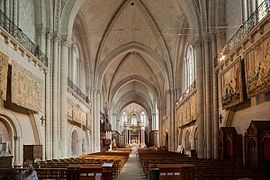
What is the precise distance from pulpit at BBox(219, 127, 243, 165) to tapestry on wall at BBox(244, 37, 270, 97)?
2503 mm

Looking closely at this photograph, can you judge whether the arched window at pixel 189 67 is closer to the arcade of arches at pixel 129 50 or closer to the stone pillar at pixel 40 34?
the arcade of arches at pixel 129 50

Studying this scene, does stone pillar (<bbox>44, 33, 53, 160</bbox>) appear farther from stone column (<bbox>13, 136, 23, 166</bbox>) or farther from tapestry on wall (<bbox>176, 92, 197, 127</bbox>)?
tapestry on wall (<bbox>176, 92, 197, 127</bbox>)

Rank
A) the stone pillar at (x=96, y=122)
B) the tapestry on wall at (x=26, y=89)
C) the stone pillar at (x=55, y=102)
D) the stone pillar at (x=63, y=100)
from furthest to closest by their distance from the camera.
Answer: the stone pillar at (x=96, y=122), the stone pillar at (x=63, y=100), the stone pillar at (x=55, y=102), the tapestry on wall at (x=26, y=89)

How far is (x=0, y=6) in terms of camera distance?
54.7ft

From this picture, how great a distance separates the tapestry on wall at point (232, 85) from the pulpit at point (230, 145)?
122 cm

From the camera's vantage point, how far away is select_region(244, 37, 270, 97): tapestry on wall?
12359 mm

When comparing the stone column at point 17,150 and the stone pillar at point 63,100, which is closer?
the stone column at point 17,150

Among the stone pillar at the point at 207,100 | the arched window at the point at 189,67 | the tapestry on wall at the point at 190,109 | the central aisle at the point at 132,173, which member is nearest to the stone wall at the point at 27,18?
the central aisle at the point at 132,173

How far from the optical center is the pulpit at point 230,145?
15562mm

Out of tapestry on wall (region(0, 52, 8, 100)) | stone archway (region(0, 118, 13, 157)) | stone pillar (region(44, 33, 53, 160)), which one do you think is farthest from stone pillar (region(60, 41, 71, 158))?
tapestry on wall (region(0, 52, 8, 100))

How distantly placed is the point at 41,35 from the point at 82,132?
43.9ft

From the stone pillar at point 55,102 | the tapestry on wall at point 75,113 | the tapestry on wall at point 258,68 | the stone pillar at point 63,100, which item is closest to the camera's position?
the tapestry on wall at point 258,68

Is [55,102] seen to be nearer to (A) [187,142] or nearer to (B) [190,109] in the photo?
(B) [190,109]

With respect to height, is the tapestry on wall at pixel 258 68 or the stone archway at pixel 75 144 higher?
the tapestry on wall at pixel 258 68
